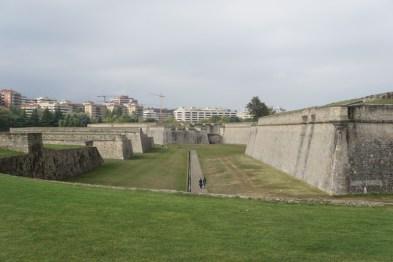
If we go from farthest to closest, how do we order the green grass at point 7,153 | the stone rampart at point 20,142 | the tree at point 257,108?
the tree at point 257,108 < the stone rampart at point 20,142 < the green grass at point 7,153

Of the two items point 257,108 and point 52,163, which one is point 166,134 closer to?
point 257,108

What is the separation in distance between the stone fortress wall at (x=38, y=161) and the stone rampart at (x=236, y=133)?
135 feet

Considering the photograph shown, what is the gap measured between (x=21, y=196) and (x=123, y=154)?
26.2 m

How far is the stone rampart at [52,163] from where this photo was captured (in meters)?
16.6

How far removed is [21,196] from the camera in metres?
8.77

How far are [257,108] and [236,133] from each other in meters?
19.9

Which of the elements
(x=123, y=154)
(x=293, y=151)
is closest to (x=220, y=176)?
(x=293, y=151)

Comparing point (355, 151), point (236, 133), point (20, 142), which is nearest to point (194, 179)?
point (20, 142)

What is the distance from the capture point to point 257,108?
89.4 meters

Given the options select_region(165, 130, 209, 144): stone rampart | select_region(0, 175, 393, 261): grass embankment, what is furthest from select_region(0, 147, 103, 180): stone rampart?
select_region(165, 130, 209, 144): stone rampart

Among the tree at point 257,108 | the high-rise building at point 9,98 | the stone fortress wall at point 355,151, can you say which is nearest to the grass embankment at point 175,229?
the stone fortress wall at point 355,151

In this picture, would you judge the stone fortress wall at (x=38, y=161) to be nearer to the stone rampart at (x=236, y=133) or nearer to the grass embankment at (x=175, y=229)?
the grass embankment at (x=175, y=229)

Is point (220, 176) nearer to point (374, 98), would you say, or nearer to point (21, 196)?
point (374, 98)

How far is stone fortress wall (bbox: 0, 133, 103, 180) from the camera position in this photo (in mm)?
16750
